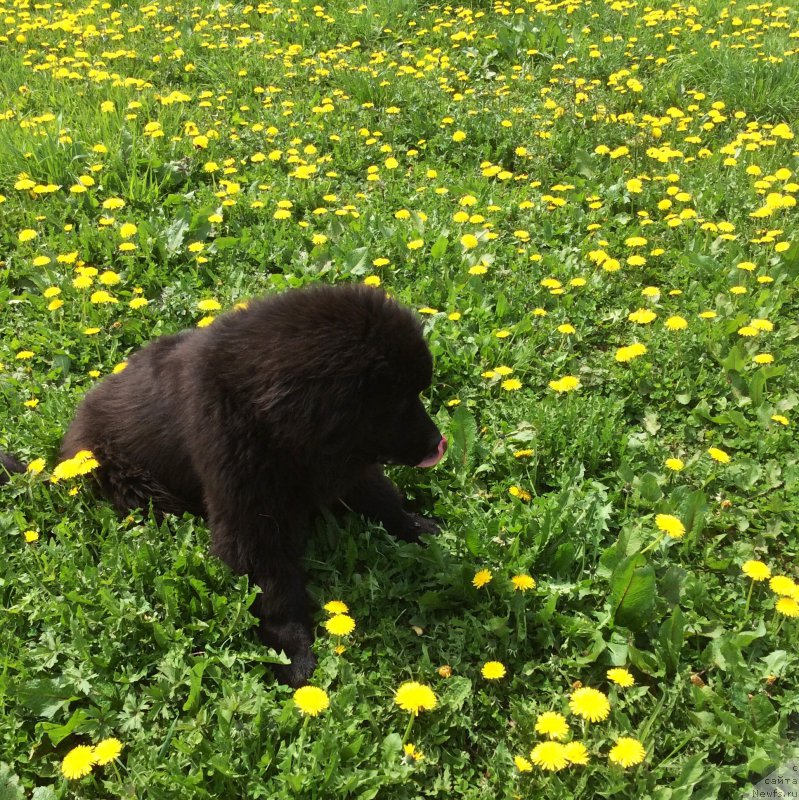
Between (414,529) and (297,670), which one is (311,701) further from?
(414,529)

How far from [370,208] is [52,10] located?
5980 millimetres

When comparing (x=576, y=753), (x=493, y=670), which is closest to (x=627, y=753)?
(x=576, y=753)

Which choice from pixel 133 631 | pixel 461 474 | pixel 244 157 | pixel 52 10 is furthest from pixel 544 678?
pixel 52 10

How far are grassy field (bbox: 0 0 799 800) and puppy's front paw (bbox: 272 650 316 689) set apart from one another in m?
0.06

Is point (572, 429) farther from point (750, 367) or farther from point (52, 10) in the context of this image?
point (52, 10)

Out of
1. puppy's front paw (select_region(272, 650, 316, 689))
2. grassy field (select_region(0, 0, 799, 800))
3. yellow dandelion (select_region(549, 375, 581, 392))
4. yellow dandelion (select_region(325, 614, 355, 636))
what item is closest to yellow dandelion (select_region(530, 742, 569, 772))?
grassy field (select_region(0, 0, 799, 800))

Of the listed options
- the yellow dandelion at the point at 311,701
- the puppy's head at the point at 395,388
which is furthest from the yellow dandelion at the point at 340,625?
the puppy's head at the point at 395,388

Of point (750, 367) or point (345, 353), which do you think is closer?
point (345, 353)

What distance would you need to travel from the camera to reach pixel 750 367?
3.85 metres

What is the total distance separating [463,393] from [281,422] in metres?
1.60

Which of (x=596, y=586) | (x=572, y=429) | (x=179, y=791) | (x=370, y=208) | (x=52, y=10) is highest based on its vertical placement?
(x=52, y=10)

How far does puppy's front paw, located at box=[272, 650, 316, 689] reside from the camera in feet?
8.88

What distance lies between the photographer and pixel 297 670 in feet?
8.95

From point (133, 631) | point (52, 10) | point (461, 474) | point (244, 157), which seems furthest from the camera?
point (52, 10)
